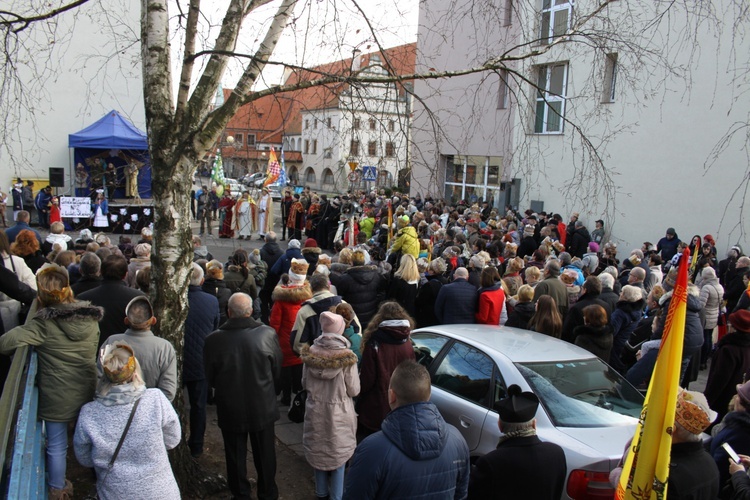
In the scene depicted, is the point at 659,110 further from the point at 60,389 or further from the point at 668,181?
the point at 60,389

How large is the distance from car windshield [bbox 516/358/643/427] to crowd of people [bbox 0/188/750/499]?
2.34 feet

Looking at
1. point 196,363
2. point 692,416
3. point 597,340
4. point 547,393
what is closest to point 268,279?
point 196,363

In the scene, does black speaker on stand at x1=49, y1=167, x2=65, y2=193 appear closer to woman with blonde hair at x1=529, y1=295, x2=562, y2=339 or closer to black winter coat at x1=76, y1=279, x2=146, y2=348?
black winter coat at x1=76, y1=279, x2=146, y2=348

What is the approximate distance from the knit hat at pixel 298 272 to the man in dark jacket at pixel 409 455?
12.6 feet

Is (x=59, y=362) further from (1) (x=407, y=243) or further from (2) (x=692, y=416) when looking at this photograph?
(1) (x=407, y=243)

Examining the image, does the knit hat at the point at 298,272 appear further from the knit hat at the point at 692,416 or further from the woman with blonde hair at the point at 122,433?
the knit hat at the point at 692,416

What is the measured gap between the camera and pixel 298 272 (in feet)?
22.0

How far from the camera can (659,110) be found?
48.3 ft

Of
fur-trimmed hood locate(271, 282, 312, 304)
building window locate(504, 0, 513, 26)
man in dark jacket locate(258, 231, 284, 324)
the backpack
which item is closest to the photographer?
building window locate(504, 0, 513, 26)

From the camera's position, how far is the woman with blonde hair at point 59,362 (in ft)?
12.6

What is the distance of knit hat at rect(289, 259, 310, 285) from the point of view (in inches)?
262

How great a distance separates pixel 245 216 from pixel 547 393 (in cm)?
1702

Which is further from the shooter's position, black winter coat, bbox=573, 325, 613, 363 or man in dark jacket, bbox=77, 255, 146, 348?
black winter coat, bbox=573, 325, 613, 363

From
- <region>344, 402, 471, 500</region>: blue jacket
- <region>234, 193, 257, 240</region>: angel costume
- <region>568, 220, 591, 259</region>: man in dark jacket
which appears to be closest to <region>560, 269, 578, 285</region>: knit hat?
<region>344, 402, 471, 500</region>: blue jacket
